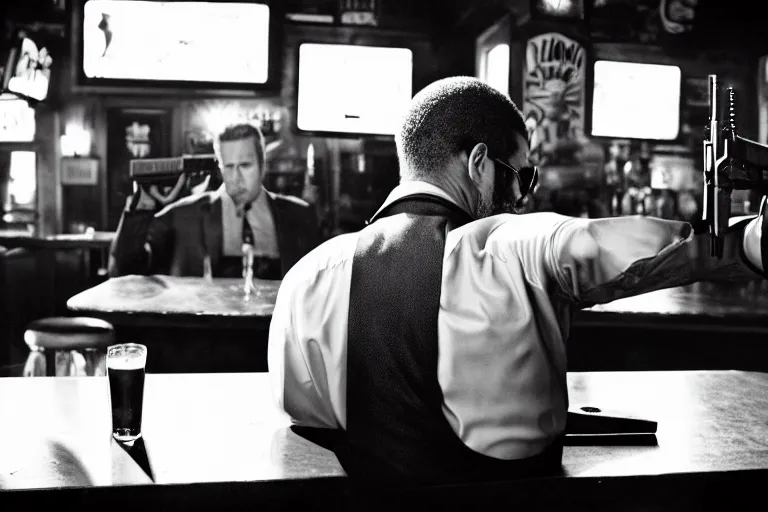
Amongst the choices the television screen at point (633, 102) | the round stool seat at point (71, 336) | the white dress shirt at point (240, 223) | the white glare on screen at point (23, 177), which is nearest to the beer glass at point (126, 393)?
the round stool seat at point (71, 336)

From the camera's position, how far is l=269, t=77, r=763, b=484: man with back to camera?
1179mm

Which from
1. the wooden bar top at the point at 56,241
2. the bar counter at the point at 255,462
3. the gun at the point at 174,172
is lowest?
the bar counter at the point at 255,462

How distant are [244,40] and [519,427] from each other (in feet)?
17.1

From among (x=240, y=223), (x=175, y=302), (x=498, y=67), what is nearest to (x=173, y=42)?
(x=240, y=223)

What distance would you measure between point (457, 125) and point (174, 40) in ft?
16.2

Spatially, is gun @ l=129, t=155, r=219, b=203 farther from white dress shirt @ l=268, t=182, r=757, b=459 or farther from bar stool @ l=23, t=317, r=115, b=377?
white dress shirt @ l=268, t=182, r=757, b=459

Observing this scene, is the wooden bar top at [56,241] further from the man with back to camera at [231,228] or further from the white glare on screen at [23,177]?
the man with back to camera at [231,228]

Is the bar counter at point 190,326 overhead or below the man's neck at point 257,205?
below

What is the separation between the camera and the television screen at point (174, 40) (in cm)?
590

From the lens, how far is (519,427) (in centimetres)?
129

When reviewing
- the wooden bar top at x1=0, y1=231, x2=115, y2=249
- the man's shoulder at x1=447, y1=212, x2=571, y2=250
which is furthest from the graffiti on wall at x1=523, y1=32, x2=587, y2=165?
the man's shoulder at x1=447, y1=212, x2=571, y2=250

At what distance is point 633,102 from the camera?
6531mm

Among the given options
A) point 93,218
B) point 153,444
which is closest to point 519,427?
point 153,444

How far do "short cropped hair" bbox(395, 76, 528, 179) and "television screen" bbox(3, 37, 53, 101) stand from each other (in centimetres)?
558
